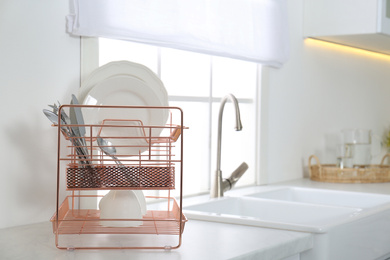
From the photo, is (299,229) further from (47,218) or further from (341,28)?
(341,28)

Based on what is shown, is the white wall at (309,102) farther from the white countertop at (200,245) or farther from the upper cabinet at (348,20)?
the white countertop at (200,245)

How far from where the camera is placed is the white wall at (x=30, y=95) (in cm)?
141

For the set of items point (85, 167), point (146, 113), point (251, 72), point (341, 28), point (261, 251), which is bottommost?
point (261, 251)

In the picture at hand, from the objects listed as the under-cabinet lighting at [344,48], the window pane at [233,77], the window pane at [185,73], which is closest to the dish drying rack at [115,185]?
the window pane at [185,73]

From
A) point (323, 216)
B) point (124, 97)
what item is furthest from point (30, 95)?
point (323, 216)

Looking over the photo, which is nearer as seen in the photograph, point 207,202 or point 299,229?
point 299,229

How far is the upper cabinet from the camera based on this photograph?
238cm

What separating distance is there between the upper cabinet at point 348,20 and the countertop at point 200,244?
1.26 metres

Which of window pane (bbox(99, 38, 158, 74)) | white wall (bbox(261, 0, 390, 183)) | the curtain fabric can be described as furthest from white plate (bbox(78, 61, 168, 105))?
white wall (bbox(261, 0, 390, 183))

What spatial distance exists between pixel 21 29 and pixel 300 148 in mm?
1474

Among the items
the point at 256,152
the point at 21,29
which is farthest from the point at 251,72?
the point at 21,29

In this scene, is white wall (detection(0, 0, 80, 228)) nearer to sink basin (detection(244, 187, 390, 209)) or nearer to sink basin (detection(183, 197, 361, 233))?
sink basin (detection(183, 197, 361, 233))

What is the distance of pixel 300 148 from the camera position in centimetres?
257

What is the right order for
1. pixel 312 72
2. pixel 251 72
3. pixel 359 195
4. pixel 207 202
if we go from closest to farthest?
1. pixel 207 202
2. pixel 359 195
3. pixel 251 72
4. pixel 312 72
